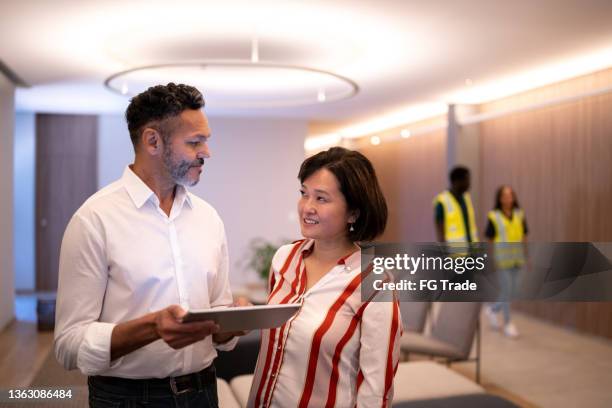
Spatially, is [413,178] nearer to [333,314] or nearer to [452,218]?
[452,218]

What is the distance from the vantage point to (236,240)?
8711 millimetres

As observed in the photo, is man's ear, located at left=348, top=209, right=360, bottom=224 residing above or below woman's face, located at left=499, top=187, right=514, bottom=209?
below

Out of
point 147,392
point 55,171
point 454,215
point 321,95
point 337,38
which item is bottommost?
point 147,392

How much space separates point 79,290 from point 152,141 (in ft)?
1.34

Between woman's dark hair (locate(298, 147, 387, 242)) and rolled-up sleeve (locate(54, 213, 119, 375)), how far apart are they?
1.97 ft

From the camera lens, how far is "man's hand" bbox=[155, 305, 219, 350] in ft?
4.08

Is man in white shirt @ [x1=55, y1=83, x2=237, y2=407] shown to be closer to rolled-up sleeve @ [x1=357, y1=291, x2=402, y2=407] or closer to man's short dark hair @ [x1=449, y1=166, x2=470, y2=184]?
rolled-up sleeve @ [x1=357, y1=291, x2=402, y2=407]

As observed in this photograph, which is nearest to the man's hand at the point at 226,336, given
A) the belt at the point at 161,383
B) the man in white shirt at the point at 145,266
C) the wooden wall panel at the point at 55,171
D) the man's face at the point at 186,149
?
the man in white shirt at the point at 145,266

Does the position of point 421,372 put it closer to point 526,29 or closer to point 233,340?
point 233,340

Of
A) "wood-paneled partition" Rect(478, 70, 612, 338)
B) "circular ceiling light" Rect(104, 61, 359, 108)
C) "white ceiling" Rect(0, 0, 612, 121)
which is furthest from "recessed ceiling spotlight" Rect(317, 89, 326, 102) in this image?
"wood-paneled partition" Rect(478, 70, 612, 338)

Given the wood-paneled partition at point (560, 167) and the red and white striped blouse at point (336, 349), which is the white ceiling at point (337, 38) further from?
the red and white striped blouse at point (336, 349)

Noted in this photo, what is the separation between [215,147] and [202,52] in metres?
3.03

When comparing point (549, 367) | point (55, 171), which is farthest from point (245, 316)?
point (55, 171)

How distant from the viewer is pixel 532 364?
4.76m
